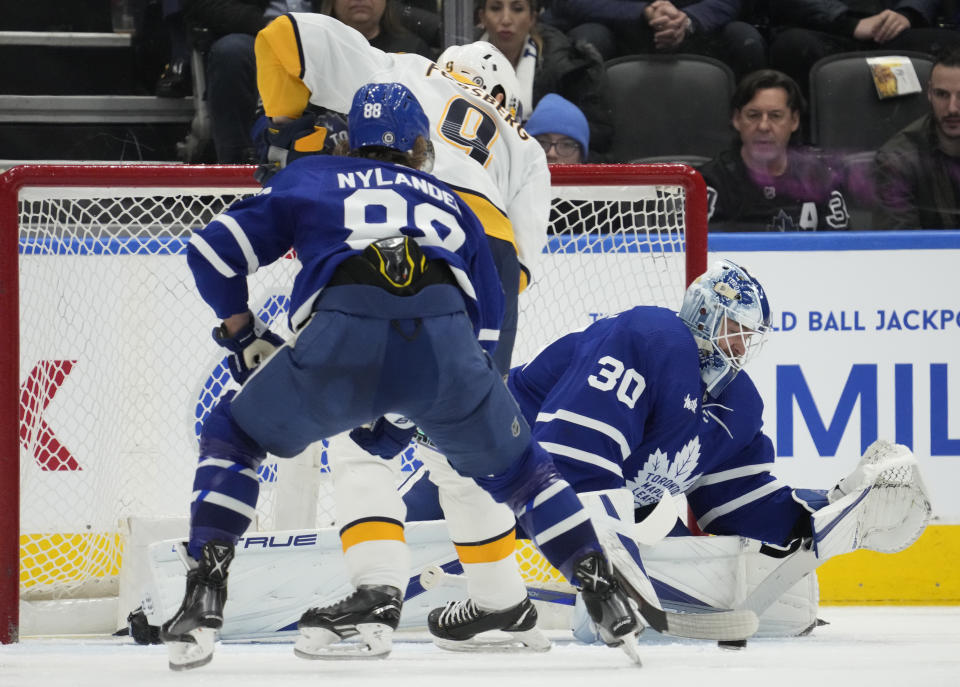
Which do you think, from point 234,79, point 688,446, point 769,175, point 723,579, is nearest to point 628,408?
point 688,446

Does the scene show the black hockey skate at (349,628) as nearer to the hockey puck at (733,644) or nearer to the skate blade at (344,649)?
the skate blade at (344,649)

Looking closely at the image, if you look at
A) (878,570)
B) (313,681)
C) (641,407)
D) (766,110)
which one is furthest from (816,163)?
(313,681)

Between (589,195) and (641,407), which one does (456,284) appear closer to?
(641,407)

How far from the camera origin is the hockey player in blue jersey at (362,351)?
6.83 feet

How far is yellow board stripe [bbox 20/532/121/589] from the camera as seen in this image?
137 inches

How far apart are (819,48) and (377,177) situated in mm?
2973

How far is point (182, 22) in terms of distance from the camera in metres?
4.65

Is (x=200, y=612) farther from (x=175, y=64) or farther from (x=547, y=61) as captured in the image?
(x=175, y=64)

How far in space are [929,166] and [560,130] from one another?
1219mm

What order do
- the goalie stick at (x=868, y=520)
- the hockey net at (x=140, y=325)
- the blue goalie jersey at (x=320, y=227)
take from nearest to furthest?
1. the blue goalie jersey at (x=320, y=227)
2. the goalie stick at (x=868, y=520)
3. the hockey net at (x=140, y=325)

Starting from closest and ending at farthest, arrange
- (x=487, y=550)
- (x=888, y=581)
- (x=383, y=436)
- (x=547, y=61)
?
1. (x=383, y=436)
2. (x=487, y=550)
3. (x=888, y=581)
4. (x=547, y=61)

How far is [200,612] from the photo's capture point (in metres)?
2.08

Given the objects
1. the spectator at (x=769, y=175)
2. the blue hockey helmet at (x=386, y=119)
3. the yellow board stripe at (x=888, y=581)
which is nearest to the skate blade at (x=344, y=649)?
the blue hockey helmet at (x=386, y=119)

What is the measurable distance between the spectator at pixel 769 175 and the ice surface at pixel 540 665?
5.05 feet
